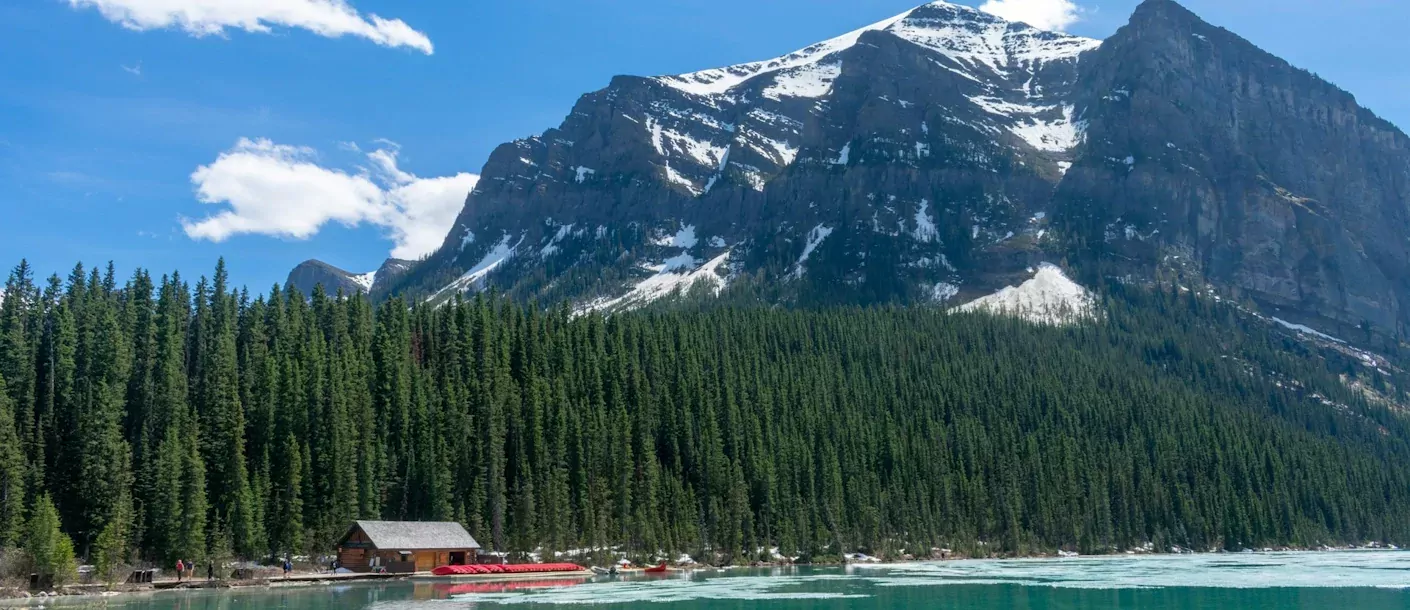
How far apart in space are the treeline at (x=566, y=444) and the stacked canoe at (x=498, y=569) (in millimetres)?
8757

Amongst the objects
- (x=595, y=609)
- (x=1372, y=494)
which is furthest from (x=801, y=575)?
(x=1372, y=494)

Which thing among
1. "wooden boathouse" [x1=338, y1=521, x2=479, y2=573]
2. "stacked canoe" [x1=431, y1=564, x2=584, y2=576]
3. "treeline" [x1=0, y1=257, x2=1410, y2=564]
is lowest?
"stacked canoe" [x1=431, y1=564, x2=584, y2=576]

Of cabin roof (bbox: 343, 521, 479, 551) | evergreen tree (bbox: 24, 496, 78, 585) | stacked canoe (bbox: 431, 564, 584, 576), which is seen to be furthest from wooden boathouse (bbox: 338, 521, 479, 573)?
evergreen tree (bbox: 24, 496, 78, 585)

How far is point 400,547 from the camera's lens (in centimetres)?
9312

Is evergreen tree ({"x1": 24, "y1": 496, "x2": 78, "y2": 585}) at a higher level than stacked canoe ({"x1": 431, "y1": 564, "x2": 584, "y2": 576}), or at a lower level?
higher

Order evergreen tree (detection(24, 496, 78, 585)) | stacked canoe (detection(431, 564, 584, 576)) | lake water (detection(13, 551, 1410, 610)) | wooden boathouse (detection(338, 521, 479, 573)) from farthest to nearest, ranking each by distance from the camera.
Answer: stacked canoe (detection(431, 564, 584, 576)) < wooden boathouse (detection(338, 521, 479, 573)) < evergreen tree (detection(24, 496, 78, 585)) < lake water (detection(13, 551, 1410, 610))

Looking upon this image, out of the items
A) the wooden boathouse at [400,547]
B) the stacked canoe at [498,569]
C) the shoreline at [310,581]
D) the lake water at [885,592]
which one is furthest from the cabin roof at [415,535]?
the lake water at [885,592]

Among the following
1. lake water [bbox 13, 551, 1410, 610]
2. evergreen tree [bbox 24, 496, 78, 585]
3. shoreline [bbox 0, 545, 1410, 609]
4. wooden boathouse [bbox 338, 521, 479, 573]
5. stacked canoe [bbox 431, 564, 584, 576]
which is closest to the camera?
lake water [bbox 13, 551, 1410, 610]

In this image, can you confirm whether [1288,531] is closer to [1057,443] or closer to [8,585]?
[1057,443]

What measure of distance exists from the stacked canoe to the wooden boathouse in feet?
7.05

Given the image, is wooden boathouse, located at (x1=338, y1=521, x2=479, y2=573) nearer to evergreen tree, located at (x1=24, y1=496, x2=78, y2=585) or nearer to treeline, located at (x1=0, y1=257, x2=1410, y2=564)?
treeline, located at (x1=0, y1=257, x2=1410, y2=564)

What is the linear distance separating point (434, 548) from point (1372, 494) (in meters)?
165

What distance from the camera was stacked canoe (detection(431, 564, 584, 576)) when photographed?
93250mm

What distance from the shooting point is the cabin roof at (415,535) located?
9238 centimetres
